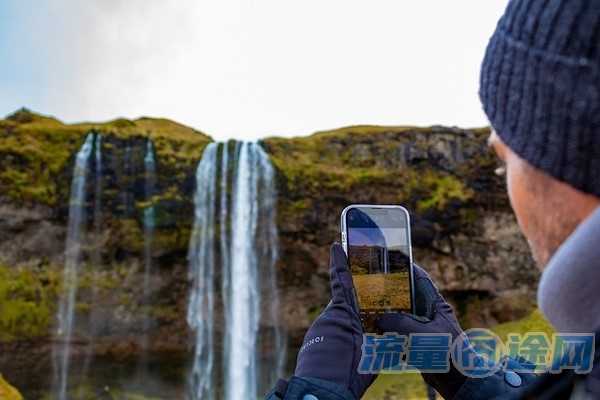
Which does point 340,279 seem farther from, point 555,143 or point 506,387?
point 555,143

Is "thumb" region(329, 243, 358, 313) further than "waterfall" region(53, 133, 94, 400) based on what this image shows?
No

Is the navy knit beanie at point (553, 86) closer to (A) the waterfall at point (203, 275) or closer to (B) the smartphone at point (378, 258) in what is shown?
(B) the smartphone at point (378, 258)

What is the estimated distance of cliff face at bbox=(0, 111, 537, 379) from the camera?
23.3 meters

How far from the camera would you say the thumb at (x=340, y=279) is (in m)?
1.42

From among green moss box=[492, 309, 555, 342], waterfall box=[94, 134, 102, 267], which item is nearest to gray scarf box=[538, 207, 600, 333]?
waterfall box=[94, 134, 102, 267]

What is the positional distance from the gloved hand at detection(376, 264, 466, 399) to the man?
509 millimetres

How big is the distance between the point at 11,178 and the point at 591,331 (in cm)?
2543

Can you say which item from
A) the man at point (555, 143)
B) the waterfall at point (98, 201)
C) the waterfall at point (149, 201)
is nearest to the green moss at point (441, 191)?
the waterfall at point (149, 201)

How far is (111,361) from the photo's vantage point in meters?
24.7

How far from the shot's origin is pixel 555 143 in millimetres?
877

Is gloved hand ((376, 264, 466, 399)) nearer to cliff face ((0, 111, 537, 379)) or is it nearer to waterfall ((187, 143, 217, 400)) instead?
cliff face ((0, 111, 537, 379))

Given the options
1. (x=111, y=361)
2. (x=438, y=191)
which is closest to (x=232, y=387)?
(x=111, y=361)

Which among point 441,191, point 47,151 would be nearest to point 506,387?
point 441,191

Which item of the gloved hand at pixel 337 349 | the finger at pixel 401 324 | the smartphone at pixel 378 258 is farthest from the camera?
the smartphone at pixel 378 258
